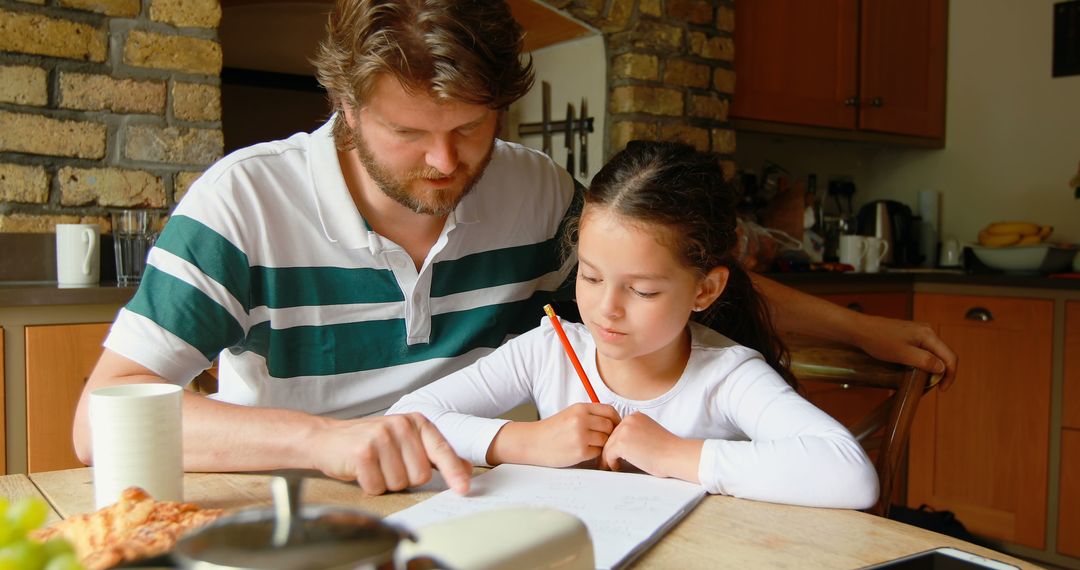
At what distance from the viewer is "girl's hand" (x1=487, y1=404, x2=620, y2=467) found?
0.91 m

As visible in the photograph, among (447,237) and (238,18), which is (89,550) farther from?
(238,18)

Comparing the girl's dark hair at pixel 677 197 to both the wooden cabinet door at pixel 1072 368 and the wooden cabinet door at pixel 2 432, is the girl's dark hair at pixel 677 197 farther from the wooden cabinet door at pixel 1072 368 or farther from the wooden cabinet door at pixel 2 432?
the wooden cabinet door at pixel 1072 368

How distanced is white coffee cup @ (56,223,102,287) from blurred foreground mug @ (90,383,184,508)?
1.24 metres

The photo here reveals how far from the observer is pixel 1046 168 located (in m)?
3.52

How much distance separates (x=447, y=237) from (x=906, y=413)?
0.67 m

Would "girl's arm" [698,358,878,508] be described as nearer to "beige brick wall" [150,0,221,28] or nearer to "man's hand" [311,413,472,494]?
"man's hand" [311,413,472,494]

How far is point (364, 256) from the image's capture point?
1.25 m

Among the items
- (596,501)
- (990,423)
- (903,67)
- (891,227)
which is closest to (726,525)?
(596,501)

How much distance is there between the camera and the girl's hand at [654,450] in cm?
88

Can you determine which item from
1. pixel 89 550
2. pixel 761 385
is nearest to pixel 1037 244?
pixel 761 385

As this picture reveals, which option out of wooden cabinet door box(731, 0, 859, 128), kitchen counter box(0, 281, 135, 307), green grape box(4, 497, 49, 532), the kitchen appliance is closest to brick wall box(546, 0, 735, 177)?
wooden cabinet door box(731, 0, 859, 128)

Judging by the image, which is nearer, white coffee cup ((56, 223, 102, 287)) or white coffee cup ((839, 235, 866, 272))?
white coffee cup ((56, 223, 102, 287))

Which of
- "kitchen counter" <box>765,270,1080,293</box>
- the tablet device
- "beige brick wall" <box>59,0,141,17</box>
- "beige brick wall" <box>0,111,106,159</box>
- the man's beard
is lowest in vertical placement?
the tablet device

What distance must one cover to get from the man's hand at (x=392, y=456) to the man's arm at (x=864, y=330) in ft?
2.17
